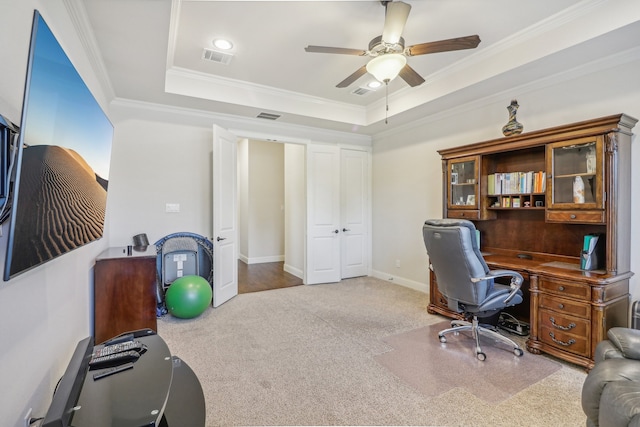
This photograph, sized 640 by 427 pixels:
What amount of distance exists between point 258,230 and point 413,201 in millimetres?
3720

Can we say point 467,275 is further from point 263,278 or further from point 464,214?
point 263,278

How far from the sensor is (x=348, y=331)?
10.6ft

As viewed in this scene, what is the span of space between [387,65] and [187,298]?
10.1 feet

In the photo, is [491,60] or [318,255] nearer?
[491,60]

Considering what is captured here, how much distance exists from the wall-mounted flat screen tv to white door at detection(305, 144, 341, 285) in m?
3.59

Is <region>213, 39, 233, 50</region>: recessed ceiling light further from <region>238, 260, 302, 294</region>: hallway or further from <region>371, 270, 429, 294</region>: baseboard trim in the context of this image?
<region>371, 270, 429, 294</region>: baseboard trim

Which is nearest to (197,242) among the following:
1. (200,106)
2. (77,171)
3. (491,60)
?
(200,106)

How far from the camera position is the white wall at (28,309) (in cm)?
118

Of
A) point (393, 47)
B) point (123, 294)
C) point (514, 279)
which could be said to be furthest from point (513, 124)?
point (123, 294)

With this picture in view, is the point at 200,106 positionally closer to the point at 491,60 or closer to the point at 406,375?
the point at 491,60

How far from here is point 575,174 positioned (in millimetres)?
2732

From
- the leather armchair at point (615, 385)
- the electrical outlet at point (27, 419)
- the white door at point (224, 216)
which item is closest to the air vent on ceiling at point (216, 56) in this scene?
the white door at point (224, 216)

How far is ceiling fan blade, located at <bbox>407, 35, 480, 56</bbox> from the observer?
2186 mm

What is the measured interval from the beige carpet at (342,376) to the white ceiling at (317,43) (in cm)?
262
